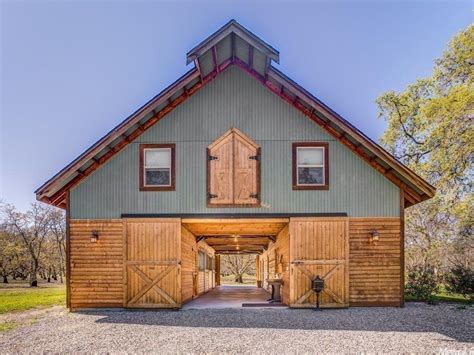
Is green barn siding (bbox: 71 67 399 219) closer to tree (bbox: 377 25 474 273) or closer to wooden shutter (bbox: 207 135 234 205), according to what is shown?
wooden shutter (bbox: 207 135 234 205)

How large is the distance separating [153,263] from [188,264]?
3.27 metres

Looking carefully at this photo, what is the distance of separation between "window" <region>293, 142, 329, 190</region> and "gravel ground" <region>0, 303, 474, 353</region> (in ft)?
12.6

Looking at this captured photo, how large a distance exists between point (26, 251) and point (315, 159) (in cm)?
3155

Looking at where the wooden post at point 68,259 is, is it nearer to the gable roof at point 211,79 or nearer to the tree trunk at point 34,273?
the gable roof at point 211,79

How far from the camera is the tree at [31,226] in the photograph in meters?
35.8

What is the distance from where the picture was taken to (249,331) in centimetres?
913

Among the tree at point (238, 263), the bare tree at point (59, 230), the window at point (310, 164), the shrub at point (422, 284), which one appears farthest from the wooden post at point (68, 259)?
the tree at point (238, 263)

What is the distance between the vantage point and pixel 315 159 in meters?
13.2

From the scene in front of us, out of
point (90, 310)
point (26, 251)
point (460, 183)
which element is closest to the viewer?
point (90, 310)

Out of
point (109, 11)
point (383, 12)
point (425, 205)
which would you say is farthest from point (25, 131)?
point (425, 205)

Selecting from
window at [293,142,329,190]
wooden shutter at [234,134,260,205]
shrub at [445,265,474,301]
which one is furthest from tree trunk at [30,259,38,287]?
shrub at [445,265,474,301]

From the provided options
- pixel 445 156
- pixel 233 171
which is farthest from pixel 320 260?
pixel 445 156

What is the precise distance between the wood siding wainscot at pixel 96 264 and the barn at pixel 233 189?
0.10 ft

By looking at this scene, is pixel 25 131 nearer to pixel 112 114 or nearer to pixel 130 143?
pixel 112 114
